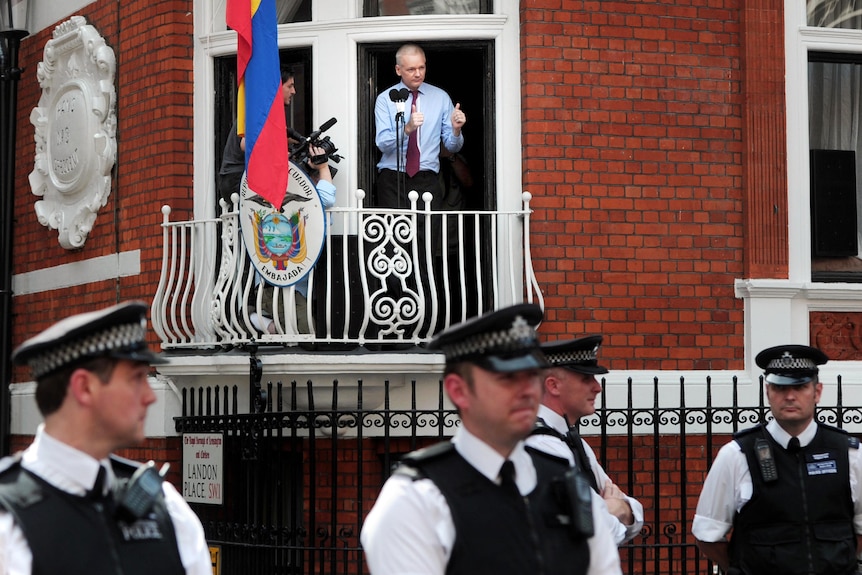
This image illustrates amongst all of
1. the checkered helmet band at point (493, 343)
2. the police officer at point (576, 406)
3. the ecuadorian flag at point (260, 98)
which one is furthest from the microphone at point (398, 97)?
the checkered helmet band at point (493, 343)

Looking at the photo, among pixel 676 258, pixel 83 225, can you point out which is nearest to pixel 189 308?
pixel 83 225

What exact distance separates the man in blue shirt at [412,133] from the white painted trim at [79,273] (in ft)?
7.32

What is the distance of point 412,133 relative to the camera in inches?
407

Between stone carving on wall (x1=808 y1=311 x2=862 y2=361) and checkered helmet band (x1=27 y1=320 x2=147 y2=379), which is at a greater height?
checkered helmet band (x1=27 y1=320 x2=147 y2=379)

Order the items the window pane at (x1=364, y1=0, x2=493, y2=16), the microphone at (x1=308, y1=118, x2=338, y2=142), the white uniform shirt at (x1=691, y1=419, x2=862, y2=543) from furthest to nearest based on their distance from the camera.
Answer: the window pane at (x1=364, y1=0, x2=493, y2=16), the microphone at (x1=308, y1=118, x2=338, y2=142), the white uniform shirt at (x1=691, y1=419, x2=862, y2=543)

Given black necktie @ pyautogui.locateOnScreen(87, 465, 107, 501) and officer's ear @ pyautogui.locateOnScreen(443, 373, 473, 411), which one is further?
officer's ear @ pyautogui.locateOnScreen(443, 373, 473, 411)

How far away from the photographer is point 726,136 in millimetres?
10352

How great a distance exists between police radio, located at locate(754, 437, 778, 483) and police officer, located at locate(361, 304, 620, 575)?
2.70 metres

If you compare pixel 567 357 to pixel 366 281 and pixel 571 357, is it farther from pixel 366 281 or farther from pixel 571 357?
pixel 366 281

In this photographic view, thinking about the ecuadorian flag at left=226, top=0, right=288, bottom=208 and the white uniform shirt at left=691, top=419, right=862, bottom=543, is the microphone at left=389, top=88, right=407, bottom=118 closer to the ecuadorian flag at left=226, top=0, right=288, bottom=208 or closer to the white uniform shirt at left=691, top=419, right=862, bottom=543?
the ecuadorian flag at left=226, top=0, right=288, bottom=208

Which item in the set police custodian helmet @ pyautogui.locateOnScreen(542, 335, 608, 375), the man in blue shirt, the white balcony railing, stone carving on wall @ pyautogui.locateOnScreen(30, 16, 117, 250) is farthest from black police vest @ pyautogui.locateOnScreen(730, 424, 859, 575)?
stone carving on wall @ pyautogui.locateOnScreen(30, 16, 117, 250)

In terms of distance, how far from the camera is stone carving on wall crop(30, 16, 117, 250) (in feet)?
38.2

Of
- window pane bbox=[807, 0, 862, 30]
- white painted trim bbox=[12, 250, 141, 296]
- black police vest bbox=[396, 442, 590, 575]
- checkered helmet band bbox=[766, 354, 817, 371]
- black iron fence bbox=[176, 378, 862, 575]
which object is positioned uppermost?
window pane bbox=[807, 0, 862, 30]

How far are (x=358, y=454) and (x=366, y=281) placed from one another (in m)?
1.20
